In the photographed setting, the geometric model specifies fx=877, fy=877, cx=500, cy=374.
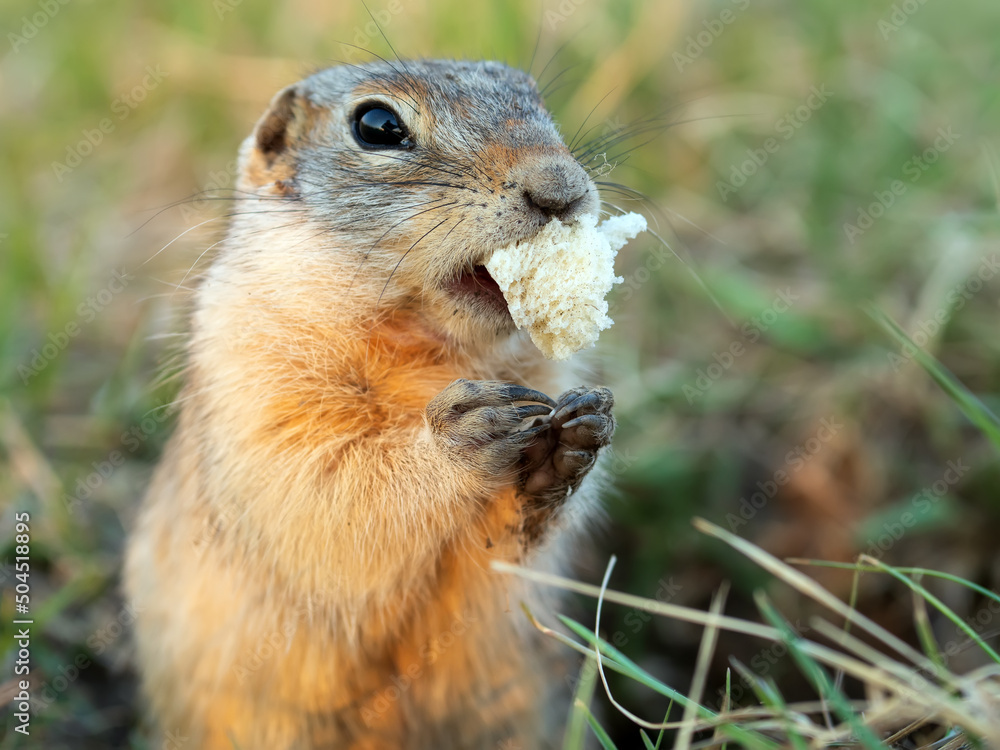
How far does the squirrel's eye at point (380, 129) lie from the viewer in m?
2.96

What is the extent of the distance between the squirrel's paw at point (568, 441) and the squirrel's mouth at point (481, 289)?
1.17ft

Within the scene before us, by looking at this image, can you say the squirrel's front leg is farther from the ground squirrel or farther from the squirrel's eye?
the squirrel's eye

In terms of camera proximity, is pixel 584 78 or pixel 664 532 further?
pixel 584 78

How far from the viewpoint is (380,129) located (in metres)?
2.98

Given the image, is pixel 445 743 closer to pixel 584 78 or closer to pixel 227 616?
pixel 227 616

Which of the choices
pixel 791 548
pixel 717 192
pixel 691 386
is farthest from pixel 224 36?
pixel 791 548

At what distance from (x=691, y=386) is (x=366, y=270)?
254cm

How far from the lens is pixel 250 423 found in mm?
2955

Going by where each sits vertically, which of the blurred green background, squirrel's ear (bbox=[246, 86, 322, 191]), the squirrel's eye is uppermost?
squirrel's ear (bbox=[246, 86, 322, 191])

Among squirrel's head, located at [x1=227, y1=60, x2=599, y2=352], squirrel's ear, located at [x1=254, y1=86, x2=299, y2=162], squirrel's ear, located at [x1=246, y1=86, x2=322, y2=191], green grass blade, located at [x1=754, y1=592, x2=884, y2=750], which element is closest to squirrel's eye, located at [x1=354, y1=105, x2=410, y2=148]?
squirrel's head, located at [x1=227, y1=60, x2=599, y2=352]

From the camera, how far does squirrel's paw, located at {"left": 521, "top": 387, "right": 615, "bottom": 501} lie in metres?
2.57

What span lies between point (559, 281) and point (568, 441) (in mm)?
474

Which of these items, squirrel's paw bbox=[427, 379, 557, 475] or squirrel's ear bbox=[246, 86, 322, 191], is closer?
squirrel's paw bbox=[427, 379, 557, 475]

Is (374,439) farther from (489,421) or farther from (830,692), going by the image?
(830,692)
